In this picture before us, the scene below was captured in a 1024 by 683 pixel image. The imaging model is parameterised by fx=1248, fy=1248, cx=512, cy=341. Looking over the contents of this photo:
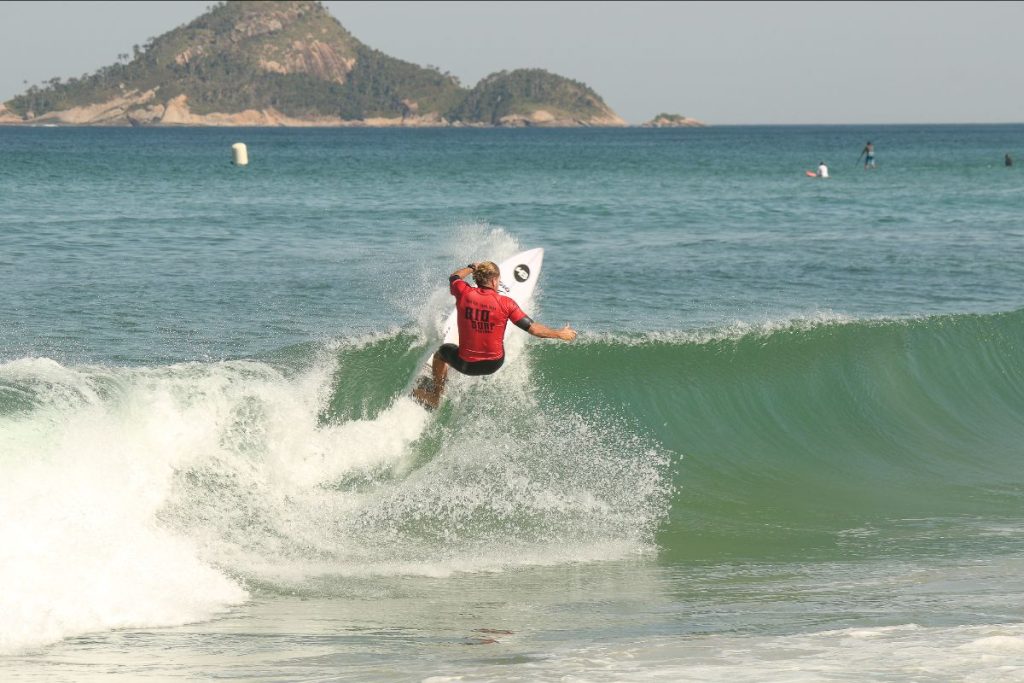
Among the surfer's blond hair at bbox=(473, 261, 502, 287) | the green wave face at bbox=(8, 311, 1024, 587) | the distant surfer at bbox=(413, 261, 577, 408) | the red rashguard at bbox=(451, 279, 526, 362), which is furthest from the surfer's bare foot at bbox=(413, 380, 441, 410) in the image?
the surfer's blond hair at bbox=(473, 261, 502, 287)

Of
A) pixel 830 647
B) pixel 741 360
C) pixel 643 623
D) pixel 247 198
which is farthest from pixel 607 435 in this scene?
pixel 247 198

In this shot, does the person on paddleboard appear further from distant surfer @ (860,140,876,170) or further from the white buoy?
the white buoy

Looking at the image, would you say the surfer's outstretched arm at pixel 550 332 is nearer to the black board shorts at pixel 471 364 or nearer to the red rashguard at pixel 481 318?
the red rashguard at pixel 481 318

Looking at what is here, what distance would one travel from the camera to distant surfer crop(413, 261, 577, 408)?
10.0 metres

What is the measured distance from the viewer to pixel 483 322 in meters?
10.2

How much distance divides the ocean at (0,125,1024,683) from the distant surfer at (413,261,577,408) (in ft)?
2.87

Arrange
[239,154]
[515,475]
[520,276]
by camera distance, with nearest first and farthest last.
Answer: [515,475] → [520,276] → [239,154]

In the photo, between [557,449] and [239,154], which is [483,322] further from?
[239,154]

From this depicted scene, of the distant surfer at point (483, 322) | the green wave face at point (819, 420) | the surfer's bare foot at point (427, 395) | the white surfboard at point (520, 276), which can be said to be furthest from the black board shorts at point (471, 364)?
the white surfboard at point (520, 276)

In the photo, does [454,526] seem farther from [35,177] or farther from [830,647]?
[35,177]

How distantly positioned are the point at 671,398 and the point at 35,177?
1595 inches

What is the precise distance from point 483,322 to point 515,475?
4.26 feet

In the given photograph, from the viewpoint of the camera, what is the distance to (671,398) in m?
13.3

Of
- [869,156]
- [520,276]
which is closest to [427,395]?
[520,276]
